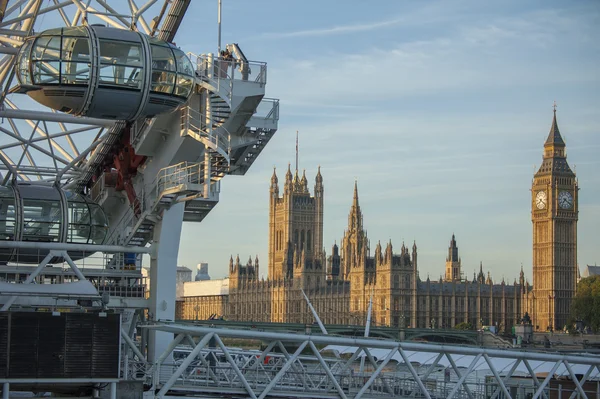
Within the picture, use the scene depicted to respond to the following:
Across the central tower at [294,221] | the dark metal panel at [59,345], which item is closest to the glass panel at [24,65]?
the dark metal panel at [59,345]

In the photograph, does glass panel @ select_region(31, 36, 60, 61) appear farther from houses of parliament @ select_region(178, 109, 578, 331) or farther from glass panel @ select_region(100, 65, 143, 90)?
houses of parliament @ select_region(178, 109, 578, 331)

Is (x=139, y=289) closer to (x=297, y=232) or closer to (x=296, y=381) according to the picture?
(x=296, y=381)

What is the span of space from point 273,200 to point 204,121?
517 feet

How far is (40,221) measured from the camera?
32781 mm

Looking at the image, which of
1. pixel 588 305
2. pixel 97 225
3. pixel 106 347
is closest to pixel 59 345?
pixel 106 347

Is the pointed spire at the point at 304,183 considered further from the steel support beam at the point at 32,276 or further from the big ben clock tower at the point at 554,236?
the steel support beam at the point at 32,276

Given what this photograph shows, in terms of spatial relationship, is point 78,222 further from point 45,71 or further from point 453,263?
point 453,263

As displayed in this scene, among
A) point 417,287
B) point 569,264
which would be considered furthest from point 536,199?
point 417,287

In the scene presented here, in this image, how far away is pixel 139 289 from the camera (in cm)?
3450

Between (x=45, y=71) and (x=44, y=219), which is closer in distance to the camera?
(x=45, y=71)

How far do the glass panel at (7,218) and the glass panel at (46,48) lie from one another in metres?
6.77

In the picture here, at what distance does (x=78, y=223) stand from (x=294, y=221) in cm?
14993

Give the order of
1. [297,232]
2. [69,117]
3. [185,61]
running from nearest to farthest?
[185,61]
[69,117]
[297,232]

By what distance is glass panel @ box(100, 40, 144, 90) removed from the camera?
2667 centimetres
